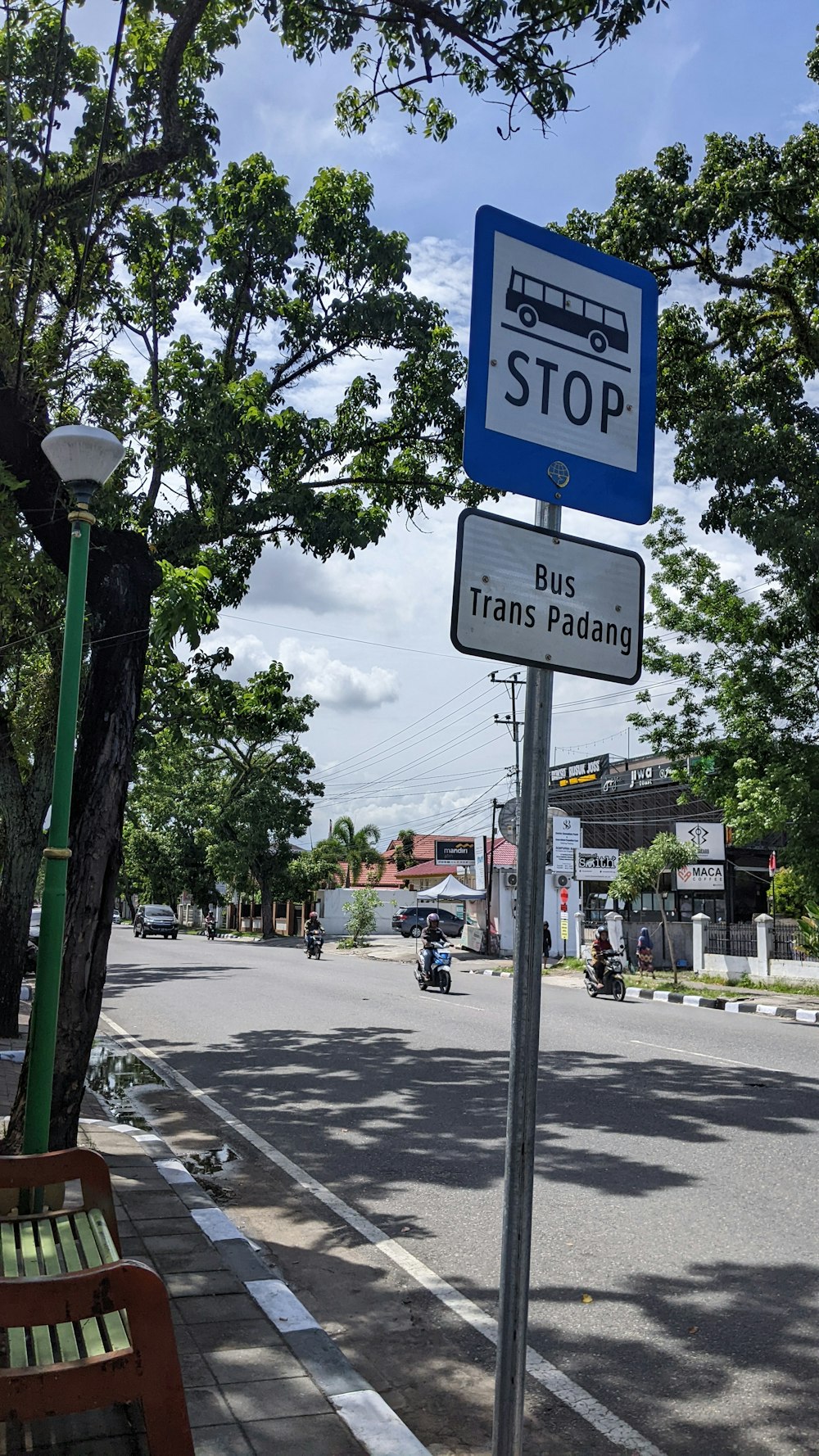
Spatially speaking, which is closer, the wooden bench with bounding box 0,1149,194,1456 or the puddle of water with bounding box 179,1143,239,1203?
the wooden bench with bounding box 0,1149,194,1456

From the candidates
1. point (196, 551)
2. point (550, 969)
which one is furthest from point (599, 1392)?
point (550, 969)

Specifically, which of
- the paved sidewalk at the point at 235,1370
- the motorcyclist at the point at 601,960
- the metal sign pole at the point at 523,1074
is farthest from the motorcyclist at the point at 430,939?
the metal sign pole at the point at 523,1074

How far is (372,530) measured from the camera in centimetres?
1191

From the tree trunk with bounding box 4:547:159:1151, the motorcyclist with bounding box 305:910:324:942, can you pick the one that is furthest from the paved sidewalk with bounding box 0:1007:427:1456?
the motorcyclist with bounding box 305:910:324:942

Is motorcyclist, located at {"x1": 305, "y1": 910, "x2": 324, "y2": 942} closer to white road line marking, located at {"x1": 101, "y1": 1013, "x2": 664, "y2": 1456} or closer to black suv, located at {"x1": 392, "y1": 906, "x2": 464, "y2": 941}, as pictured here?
black suv, located at {"x1": 392, "y1": 906, "x2": 464, "y2": 941}

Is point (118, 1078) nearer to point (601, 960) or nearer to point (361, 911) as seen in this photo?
point (601, 960)

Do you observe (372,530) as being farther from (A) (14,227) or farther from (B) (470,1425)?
(B) (470,1425)

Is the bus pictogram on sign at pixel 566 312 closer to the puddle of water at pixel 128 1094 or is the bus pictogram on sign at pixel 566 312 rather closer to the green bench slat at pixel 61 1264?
the green bench slat at pixel 61 1264

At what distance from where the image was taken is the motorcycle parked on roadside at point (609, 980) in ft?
68.3

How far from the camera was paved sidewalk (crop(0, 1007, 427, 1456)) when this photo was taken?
3.22 m

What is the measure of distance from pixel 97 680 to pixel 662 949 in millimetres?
26057

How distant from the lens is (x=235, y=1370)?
12.3 feet

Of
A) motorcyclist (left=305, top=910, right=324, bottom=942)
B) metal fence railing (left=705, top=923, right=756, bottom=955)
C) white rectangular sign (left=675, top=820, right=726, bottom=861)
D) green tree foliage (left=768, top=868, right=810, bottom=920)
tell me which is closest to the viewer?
metal fence railing (left=705, top=923, right=756, bottom=955)

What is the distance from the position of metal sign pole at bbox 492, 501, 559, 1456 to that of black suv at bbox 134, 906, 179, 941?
160ft
